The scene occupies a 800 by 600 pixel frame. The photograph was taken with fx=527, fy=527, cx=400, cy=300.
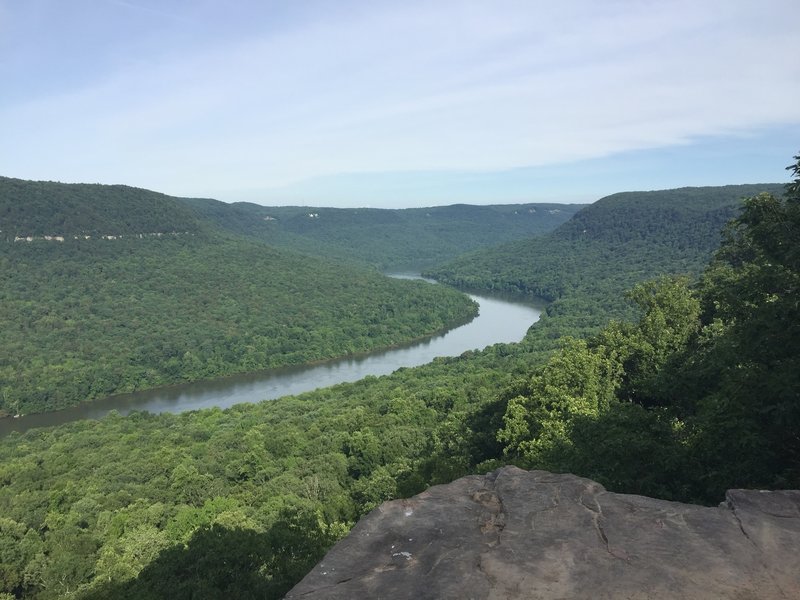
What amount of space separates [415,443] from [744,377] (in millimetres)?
35272

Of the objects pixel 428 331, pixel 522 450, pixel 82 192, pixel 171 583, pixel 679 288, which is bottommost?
pixel 428 331

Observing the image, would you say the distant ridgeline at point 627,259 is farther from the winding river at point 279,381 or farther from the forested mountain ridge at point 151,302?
the forested mountain ridge at point 151,302

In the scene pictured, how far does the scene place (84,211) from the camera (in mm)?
151000

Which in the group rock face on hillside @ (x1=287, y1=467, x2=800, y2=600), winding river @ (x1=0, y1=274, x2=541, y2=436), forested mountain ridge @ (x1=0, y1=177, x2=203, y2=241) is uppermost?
forested mountain ridge @ (x1=0, y1=177, x2=203, y2=241)

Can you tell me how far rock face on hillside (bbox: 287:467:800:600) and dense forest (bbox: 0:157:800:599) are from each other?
16.3 feet

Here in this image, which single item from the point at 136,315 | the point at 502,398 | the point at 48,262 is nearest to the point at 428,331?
the point at 136,315

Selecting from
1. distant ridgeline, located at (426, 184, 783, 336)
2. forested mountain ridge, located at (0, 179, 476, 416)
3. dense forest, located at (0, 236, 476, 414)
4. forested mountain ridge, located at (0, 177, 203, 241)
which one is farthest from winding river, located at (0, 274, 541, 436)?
forested mountain ridge, located at (0, 177, 203, 241)

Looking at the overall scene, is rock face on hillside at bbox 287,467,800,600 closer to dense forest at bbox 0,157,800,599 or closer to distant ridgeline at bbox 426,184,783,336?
dense forest at bbox 0,157,800,599

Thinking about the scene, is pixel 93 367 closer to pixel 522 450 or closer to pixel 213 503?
pixel 213 503

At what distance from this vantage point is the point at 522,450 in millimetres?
24453

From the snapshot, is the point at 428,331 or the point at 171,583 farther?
the point at 428,331

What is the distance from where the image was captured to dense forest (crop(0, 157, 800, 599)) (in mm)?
13648

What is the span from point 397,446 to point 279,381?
158ft

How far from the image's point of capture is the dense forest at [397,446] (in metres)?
13.6
